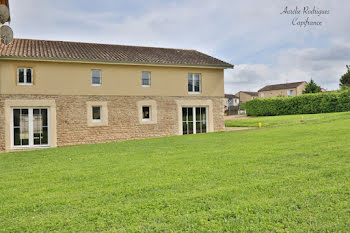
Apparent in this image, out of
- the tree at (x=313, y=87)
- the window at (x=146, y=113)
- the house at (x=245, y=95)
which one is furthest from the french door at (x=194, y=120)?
the house at (x=245, y=95)

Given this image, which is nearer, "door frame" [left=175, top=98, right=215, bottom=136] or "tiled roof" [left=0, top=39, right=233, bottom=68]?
"tiled roof" [left=0, top=39, right=233, bottom=68]

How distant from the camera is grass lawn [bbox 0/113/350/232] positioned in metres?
3.98

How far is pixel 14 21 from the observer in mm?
17016

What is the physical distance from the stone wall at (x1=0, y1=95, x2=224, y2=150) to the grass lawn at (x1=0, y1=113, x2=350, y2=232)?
887 centimetres

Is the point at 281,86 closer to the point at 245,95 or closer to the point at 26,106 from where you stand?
the point at 245,95

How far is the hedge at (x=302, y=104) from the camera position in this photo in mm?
30578

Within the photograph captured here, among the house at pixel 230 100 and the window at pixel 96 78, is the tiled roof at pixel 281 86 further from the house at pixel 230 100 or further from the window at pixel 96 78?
the window at pixel 96 78

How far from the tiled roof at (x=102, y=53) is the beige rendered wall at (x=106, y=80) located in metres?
0.52

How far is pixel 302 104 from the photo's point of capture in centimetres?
3422

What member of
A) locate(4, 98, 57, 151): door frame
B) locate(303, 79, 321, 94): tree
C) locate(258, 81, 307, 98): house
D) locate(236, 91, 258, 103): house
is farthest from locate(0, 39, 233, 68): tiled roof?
locate(236, 91, 258, 103): house

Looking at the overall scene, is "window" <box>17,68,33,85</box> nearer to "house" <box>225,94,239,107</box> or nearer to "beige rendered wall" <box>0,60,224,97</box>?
"beige rendered wall" <box>0,60,224,97</box>

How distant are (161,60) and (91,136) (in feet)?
21.9

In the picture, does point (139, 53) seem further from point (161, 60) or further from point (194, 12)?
point (194, 12)

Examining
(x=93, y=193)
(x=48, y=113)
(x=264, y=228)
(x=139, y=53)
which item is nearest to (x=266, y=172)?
(x=264, y=228)
